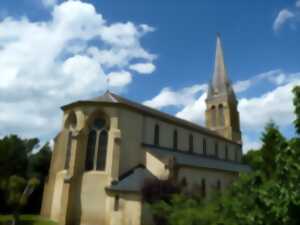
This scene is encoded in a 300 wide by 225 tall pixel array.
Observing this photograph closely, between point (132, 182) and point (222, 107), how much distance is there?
33.9m

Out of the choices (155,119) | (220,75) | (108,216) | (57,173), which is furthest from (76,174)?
(220,75)

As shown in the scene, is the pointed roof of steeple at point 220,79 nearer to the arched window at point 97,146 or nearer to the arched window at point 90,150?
the arched window at point 97,146

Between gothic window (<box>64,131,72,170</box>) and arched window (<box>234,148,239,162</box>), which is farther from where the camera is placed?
arched window (<box>234,148,239,162</box>)

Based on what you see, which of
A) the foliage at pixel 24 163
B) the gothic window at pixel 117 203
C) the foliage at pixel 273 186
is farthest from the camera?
the foliage at pixel 24 163

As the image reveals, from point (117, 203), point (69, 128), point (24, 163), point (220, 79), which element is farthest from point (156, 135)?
point (220, 79)

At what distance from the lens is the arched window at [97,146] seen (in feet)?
85.2

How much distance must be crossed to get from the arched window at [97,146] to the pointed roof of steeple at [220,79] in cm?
3332

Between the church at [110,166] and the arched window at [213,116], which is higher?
the arched window at [213,116]

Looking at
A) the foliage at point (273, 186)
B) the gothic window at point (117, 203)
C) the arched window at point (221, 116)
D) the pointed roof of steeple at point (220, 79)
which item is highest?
→ the pointed roof of steeple at point (220, 79)

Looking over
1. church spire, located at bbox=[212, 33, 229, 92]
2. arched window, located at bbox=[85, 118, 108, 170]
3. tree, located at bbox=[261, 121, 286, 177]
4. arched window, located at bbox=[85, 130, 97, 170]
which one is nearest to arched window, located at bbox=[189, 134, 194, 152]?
arched window, located at bbox=[85, 118, 108, 170]

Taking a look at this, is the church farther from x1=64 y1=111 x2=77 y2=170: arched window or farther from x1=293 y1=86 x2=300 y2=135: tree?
x1=293 y1=86 x2=300 y2=135: tree

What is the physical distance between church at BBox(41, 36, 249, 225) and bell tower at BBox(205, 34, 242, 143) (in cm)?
1851

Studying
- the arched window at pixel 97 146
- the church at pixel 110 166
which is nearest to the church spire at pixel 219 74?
the church at pixel 110 166

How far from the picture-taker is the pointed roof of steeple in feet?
177
